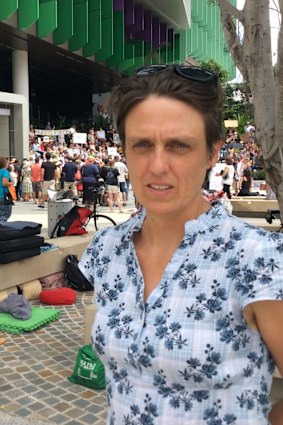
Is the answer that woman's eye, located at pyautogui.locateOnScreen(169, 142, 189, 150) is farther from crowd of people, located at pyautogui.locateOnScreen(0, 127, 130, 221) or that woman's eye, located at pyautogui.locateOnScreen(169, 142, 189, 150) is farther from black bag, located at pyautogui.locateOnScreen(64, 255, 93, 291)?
crowd of people, located at pyautogui.locateOnScreen(0, 127, 130, 221)

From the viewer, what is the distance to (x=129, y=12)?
29.7 meters

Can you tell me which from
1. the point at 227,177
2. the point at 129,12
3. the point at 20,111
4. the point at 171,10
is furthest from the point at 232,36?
the point at 171,10

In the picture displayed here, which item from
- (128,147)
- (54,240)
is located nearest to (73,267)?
(54,240)

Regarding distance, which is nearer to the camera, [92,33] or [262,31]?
[262,31]

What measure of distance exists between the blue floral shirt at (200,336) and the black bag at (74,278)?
5.47 m

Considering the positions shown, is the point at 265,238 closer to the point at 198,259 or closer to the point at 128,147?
the point at 198,259

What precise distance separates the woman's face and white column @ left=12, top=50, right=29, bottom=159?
24.1m

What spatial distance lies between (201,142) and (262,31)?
2.16 metres

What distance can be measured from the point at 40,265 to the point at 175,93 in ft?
18.1

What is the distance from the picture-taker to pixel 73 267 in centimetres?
686

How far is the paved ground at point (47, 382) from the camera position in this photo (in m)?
3.49

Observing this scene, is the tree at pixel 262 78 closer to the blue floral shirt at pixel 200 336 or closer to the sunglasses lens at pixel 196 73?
the sunglasses lens at pixel 196 73

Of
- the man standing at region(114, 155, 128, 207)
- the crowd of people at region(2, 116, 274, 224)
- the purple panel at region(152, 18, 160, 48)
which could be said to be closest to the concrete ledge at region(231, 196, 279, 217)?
the crowd of people at region(2, 116, 274, 224)

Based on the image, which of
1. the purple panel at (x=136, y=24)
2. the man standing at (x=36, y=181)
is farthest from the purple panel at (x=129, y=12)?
the man standing at (x=36, y=181)
